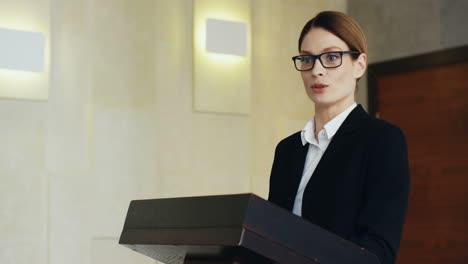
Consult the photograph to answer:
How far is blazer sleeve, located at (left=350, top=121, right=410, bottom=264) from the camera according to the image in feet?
4.83

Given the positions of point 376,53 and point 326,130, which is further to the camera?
point 376,53

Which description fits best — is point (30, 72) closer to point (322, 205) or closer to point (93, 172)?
point (93, 172)

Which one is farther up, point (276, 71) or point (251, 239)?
point (276, 71)

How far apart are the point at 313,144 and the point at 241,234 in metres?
0.72

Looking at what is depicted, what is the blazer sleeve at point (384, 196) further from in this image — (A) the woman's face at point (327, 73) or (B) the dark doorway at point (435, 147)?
(B) the dark doorway at point (435, 147)

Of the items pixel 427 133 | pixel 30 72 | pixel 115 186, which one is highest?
pixel 30 72

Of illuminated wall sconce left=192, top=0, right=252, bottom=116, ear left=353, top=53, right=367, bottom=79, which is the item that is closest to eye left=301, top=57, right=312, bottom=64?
ear left=353, top=53, right=367, bottom=79

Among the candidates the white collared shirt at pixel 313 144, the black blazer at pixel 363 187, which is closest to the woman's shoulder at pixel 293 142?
the white collared shirt at pixel 313 144

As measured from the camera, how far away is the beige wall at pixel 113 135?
13.9ft

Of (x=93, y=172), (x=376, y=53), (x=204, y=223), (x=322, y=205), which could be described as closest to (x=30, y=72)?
(x=93, y=172)

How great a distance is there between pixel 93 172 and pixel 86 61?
71cm

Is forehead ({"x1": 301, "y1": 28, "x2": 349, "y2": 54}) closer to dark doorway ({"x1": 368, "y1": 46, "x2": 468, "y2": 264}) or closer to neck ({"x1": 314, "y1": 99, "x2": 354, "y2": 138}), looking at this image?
neck ({"x1": 314, "y1": 99, "x2": 354, "y2": 138})

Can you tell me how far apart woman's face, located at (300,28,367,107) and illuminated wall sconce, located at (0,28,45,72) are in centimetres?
290

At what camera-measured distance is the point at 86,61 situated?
4.50m
